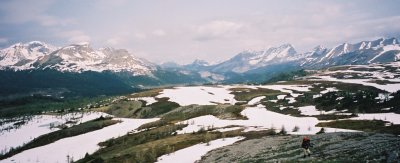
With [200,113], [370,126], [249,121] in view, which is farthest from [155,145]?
[200,113]

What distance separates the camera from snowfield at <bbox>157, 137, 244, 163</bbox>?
64.5m

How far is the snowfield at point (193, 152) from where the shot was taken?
6450 centimetres

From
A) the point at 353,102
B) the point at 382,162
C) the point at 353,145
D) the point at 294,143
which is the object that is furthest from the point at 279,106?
the point at 382,162

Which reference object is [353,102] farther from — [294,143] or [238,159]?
[238,159]

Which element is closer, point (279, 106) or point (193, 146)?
point (193, 146)

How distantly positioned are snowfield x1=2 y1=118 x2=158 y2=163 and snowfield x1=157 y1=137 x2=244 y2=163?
155 feet

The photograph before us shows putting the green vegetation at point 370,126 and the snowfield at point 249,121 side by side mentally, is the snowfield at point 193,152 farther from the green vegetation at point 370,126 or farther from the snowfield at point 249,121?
the snowfield at point 249,121

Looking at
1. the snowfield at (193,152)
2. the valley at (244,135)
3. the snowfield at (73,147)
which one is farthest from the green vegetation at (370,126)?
the snowfield at (73,147)

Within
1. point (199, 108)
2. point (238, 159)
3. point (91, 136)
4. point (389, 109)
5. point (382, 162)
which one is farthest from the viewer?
point (199, 108)

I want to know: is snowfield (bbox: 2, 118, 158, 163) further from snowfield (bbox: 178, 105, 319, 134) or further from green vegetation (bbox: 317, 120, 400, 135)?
green vegetation (bbox: 317, 120, 400, 135)

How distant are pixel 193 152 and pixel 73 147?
6844 centimetres

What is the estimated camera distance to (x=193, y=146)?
76312 mm

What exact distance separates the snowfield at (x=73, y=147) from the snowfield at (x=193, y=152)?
47299mm

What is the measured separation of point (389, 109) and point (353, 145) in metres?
72.4
